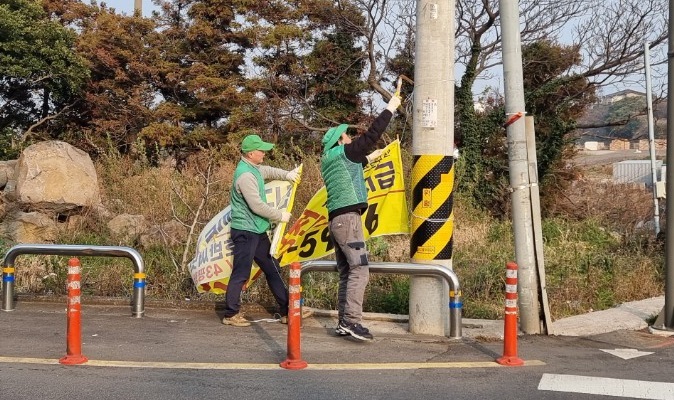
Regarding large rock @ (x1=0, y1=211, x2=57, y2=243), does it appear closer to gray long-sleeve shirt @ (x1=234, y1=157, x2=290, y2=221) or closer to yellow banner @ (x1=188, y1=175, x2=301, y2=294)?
yellow banner @ (x1=188, y1=175, x2=301, y2=294)

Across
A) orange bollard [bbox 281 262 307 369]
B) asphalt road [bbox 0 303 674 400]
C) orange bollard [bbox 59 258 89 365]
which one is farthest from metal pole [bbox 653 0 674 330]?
orange bollard [bbox 59 258 89 365]

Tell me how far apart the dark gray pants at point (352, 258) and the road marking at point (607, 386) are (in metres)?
1.87

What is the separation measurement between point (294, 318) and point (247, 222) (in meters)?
1.97

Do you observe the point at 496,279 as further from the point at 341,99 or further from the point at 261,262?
the point at 341,99

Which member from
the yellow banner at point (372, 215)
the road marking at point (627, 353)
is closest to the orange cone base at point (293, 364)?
the yellow banner at point (372, 215)

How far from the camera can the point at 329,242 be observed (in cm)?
782

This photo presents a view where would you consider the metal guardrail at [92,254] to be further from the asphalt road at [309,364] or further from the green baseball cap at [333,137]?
the green baseball cap at [333,137]

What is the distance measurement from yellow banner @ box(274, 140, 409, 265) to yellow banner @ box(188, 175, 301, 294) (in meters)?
0.33

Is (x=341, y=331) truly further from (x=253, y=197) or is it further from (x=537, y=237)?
(x=537, y=237)

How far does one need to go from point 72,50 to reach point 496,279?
2005 centimetres

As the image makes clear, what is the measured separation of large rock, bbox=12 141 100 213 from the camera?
1361 cm

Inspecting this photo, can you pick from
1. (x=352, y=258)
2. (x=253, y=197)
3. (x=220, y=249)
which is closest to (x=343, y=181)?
(x=352, y=258)

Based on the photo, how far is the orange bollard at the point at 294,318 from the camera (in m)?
5.66

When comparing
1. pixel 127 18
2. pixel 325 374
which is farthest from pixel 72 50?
pixel 325 374
